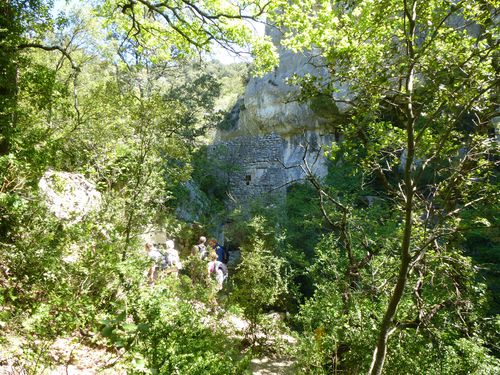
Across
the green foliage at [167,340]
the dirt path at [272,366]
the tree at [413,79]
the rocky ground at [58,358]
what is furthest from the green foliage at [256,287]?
the green foliage at [167,340]

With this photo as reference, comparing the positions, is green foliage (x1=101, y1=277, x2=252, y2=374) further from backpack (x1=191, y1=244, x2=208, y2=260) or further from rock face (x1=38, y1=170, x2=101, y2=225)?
backpack (x1=191, y1=244, x2=208, y2=260)

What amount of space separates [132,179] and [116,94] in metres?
5.09

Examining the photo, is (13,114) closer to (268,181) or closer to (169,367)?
(169,367)

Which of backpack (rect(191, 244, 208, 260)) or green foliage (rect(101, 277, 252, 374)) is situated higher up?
backpack (rect(191, 244, 208, 260))

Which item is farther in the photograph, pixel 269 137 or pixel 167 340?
pixel 269 137

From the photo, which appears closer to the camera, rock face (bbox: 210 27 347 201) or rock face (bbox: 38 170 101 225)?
rock face (bbox: 38 170 101 225)

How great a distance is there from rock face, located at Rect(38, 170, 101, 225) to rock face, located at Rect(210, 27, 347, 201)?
1116 cm

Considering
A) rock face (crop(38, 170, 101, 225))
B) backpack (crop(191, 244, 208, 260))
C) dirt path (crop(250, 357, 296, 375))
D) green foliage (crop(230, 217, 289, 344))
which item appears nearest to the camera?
rock face (crop(38, 170, 101, 225))

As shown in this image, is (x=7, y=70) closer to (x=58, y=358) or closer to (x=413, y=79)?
(x=58, y=358)

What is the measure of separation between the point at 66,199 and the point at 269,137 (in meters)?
13.5

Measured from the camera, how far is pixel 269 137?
1838 cm

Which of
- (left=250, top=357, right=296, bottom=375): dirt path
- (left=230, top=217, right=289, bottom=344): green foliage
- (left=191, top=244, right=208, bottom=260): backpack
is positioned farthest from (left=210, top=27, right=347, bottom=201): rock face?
(left=250, top=357, right=296, bottom=375): dirt path

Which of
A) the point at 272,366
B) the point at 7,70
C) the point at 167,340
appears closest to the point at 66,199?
the point at 7,70

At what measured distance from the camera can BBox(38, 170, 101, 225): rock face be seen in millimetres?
5011
